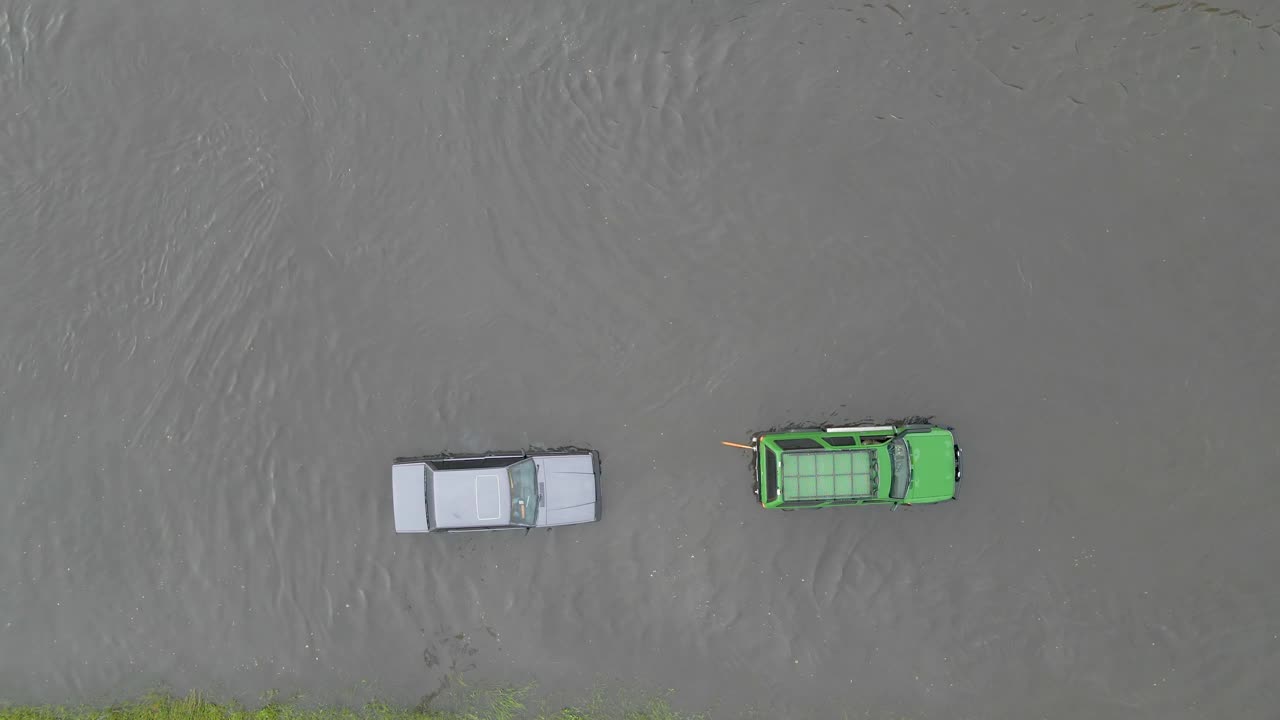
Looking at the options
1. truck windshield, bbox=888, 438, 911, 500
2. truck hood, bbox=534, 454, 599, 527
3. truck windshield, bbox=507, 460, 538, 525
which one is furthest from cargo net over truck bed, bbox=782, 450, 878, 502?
truck windshield, bbox=507, 460, 538, 525

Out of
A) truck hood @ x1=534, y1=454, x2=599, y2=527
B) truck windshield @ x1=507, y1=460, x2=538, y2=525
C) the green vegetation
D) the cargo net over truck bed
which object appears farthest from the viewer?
the green vegetation

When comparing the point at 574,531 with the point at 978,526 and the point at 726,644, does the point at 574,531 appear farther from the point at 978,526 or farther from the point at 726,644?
the point at 978,526

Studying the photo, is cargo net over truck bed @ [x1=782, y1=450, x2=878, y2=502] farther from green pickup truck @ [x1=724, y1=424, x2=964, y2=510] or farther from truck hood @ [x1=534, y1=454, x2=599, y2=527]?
truck hood @ [x1=534, y1=454, x2=599, y2=527]

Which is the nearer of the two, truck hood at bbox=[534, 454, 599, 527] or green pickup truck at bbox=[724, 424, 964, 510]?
green pickup truck at bbox=[724, 424, 964, 510]

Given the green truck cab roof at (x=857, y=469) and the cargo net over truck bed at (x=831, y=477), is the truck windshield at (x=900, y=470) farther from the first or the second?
the cargo net over truck bed at (x=831, y=477)

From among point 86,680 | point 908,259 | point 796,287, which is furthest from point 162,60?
point 908,259

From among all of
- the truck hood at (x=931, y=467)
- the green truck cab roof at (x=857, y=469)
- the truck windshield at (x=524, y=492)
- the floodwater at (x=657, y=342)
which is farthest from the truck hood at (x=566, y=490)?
the truck hood at (x=931, y=467)

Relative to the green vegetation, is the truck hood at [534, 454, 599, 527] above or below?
above

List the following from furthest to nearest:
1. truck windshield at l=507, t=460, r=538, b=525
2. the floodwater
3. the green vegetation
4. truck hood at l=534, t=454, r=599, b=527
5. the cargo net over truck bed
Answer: the green vegetation < the floodwater < truck hood at l=534, t=454, r=599, b=527 < truck windshield at l=507, t=460, r=538, b=525 < the cargo net over truck bed
